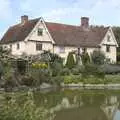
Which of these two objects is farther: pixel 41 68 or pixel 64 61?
pixel 64 61

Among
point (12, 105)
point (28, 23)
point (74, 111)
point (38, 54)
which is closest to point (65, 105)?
point (74, 111)

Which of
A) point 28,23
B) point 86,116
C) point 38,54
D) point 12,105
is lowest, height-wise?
point 86,116

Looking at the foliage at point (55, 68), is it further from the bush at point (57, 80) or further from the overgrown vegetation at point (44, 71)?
the bush at point (57, 80)

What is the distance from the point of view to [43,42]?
2105 inches

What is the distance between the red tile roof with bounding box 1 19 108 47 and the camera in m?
54.4

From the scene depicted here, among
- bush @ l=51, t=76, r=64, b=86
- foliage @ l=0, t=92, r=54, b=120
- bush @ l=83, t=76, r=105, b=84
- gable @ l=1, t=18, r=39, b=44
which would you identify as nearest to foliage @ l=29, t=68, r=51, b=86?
bush @ l=51, t=76, r=64, b=86

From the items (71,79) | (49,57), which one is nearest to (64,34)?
(49,57)

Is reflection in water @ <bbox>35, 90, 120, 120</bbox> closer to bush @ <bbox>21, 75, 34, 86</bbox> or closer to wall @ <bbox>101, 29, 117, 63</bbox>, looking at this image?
bush @ <bbox>21, 75, 34, 86</bbox>

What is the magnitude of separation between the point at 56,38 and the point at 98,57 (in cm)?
671

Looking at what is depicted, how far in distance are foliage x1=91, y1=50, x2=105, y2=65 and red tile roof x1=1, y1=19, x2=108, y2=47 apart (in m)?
2.47

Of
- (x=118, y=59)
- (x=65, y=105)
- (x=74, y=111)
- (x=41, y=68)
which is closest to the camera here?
(x=74, y=111)

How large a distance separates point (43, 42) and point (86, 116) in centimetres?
3360

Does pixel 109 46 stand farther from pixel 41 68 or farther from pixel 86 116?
pixel 86 116

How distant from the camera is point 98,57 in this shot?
181 feet
